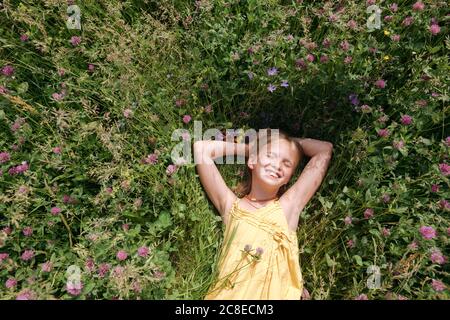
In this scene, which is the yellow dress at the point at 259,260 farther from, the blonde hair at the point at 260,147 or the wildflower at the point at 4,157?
the wildflower at the point at 4,157

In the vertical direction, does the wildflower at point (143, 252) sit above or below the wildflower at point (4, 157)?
below

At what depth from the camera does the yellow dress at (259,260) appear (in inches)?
101

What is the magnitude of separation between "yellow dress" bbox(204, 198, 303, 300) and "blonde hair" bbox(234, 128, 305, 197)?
307mm

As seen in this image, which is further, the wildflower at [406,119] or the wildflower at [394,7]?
the wildflower at [394,7]

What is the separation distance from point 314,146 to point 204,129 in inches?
31.8

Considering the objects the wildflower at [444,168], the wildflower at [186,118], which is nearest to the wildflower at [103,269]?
the wildflower at [186,118]

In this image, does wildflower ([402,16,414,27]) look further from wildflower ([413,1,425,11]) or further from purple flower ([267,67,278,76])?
purple flower ([267,67,278,76])

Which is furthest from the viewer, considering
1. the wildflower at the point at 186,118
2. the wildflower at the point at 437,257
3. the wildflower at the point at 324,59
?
the wildflower at the point at 186,118

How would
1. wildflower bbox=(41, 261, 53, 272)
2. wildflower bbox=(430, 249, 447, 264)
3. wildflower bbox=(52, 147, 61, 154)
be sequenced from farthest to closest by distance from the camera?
wildflower bbox=(52, 147, 61, 154), wildflower bbox=(41, 261, 53, 272), wildflower bbox=(430, 249, 447, 264)

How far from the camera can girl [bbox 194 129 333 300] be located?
2.57 m

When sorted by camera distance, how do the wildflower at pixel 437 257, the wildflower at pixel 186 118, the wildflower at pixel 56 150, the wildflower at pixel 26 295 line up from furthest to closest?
the wildflower at pixel 186 118
the wildflower at pixel 56 150
the wildflower at pixel 437 257
the wildflower at pixel 26 295

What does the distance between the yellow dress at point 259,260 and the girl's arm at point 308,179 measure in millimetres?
92

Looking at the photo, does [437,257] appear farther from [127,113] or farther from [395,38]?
[127,113]

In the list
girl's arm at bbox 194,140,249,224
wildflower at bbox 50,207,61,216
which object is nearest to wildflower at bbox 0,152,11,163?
wildflower at bbox 50,207,61,216
